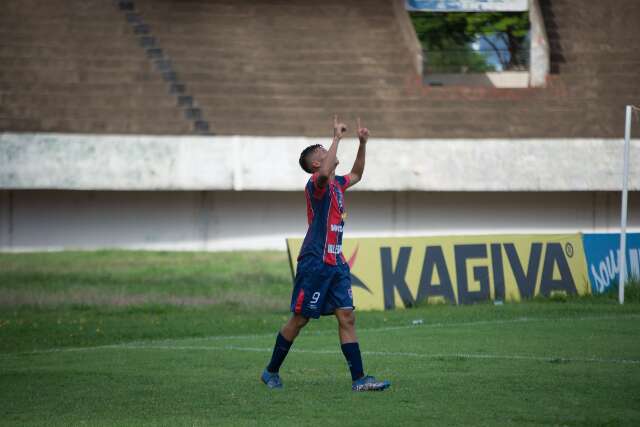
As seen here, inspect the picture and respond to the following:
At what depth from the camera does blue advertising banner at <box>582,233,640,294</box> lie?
1842 centimetres

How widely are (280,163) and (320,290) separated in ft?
66.6

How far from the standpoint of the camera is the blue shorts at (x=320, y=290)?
870 cm

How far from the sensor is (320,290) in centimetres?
870

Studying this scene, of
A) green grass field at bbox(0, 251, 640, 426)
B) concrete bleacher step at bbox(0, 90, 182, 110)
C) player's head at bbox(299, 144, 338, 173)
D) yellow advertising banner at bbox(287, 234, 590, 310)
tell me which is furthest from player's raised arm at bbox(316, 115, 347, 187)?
concrete bleacher step at bbox(0, 90, 182, 110)

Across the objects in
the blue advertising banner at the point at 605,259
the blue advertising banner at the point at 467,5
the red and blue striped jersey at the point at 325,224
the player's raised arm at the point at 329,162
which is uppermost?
the blue advertising banner at the point at 467,5

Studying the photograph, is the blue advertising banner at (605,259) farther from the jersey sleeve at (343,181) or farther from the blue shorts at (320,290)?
the blue shorts at (320,290)

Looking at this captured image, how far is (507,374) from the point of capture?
30.7ft

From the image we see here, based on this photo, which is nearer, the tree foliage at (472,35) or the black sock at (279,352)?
the black sock at (279,352)

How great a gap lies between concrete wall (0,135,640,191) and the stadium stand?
44 centimetres

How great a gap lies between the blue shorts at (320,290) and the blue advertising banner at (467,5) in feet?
85.3

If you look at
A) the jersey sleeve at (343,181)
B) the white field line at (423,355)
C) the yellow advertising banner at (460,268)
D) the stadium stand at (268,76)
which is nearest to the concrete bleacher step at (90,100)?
the stadium stand at (268,76)

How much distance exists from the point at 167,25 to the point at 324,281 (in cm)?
Answer: 2377

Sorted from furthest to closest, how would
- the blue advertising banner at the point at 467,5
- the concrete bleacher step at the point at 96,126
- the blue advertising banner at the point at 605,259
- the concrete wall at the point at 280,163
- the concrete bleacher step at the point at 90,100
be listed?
the blue advertising banner at the point at 467,5 < the concrete bleacher step at the point at 90,100 < the concrete wall at the point at 280,163 < the concrete bleacher step at the point at 96,126 < the blue advertising banner at the point at 605,259

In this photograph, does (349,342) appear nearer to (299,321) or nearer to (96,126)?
(299,321)
